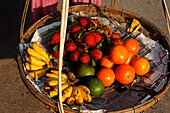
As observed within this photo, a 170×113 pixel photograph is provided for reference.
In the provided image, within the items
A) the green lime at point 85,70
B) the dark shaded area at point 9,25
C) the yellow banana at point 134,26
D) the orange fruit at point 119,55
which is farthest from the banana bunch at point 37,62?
the dark shaded area at point 9,25

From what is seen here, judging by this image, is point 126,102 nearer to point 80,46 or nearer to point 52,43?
point 80,46

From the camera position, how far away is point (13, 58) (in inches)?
94.1

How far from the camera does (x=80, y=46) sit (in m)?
1.52

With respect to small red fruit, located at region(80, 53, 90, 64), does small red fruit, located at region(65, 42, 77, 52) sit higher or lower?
higher

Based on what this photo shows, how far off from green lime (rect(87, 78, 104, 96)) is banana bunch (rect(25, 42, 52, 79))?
1.21ft

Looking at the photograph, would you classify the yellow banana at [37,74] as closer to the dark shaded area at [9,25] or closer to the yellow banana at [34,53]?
the yellow banana at [34,53]

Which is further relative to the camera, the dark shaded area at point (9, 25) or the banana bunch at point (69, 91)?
the dark shaded area at point (9, 25)

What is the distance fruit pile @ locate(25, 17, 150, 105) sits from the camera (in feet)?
4.31

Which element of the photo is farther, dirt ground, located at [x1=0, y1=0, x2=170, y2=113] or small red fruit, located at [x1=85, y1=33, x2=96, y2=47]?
dirt ground, located at [x1=0, y1=0, x2=170, y2=113]

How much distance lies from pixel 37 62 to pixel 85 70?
362 millimetres

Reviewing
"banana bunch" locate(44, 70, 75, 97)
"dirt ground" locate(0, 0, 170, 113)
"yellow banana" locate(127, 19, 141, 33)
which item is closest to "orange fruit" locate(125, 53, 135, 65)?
"yellow banana" locate(127, 19, 141, 33)

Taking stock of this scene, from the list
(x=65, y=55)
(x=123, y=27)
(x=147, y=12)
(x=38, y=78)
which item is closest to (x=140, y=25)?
(x=123, y=27)

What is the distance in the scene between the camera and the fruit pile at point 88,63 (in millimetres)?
1312

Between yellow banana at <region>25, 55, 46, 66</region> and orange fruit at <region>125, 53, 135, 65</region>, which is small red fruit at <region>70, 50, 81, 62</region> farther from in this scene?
orange fruit at <region>125, 53, 135, 65</region>
